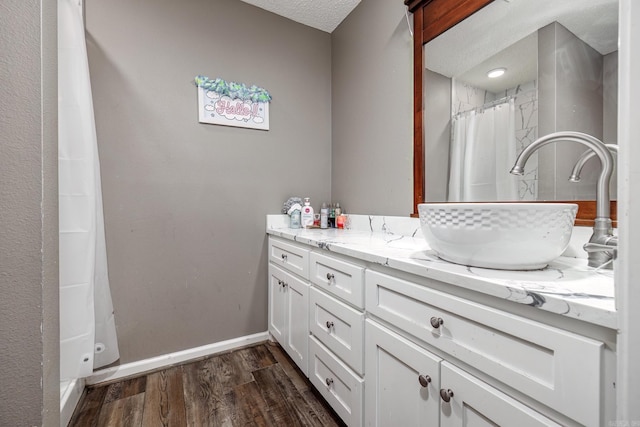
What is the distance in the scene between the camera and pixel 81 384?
137 centimetres

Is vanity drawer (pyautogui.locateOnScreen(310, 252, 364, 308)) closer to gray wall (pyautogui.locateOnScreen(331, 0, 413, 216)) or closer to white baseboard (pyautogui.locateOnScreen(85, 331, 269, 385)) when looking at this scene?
gray wall (pyautogui.locateOnScreen(331, 0, 413, 216))

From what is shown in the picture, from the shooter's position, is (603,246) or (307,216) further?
(307,216)

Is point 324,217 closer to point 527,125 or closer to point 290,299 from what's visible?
point 290,299

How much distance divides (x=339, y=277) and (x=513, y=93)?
0.98 m

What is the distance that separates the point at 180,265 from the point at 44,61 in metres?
1.25

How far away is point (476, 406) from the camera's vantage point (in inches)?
24.4

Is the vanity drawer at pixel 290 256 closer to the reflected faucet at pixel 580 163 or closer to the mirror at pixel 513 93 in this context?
the mirror at pixel 513 93

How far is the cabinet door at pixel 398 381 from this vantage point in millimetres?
731

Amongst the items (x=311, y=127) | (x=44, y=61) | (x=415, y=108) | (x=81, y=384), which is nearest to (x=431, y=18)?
(x=415, y=108)

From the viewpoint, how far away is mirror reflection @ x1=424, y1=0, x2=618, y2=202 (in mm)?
840

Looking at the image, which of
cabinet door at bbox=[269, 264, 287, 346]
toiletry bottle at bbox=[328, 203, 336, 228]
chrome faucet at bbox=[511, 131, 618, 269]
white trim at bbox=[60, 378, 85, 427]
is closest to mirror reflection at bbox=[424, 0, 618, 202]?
chrome faucet at bbox=[511, 131, 618, 269]

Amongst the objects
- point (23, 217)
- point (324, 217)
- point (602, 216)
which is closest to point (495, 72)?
point (602, 216)

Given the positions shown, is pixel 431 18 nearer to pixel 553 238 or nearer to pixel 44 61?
pixel 553 238

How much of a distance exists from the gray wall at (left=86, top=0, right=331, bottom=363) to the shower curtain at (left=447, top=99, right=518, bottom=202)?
1.09m
